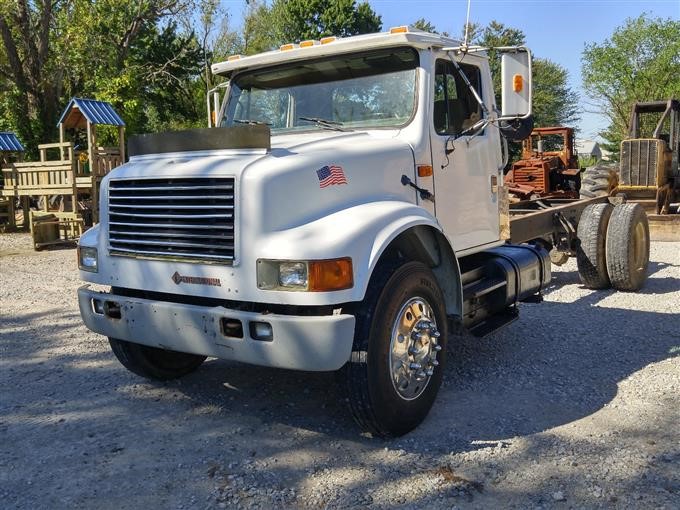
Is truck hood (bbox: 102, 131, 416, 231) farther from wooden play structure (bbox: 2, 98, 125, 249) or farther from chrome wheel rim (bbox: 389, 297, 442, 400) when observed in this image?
wooden play structure (bbox: 2, 98, 125, 249)

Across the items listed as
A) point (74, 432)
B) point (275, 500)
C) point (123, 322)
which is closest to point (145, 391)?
point (74, 432)

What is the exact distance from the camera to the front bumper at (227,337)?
132 inches

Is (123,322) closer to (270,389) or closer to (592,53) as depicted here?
(270,389)

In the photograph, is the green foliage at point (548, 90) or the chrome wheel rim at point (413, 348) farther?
the green foliage at point (548, 90)

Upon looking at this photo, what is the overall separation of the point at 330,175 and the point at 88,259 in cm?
174

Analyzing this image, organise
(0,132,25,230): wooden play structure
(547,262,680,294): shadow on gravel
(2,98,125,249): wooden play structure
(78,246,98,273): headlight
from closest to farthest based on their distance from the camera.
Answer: (78,246,98,273): headlight
(547,262,680,294): shadow on gravel
(2,98,125,249): wooden play structure
(0,132,25,230): wooden play structure

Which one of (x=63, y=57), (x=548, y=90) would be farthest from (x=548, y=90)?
(x=63, y=57)

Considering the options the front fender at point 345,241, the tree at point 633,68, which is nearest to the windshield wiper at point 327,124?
the front fender at point 345,241

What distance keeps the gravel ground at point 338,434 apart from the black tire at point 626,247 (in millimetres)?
1619

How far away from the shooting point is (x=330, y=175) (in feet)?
12.4

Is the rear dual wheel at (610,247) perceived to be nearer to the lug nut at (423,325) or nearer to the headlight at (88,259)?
the lug nut at (423,325)

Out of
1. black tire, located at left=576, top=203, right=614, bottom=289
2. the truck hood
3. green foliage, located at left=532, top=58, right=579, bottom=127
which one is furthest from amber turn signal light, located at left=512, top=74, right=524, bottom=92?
green foliage, located at left=532, top=58, right=579, bottom=127

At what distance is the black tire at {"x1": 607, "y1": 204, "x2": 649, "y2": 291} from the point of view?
25.6 feet

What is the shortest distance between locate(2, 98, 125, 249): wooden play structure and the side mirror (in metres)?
12.0
